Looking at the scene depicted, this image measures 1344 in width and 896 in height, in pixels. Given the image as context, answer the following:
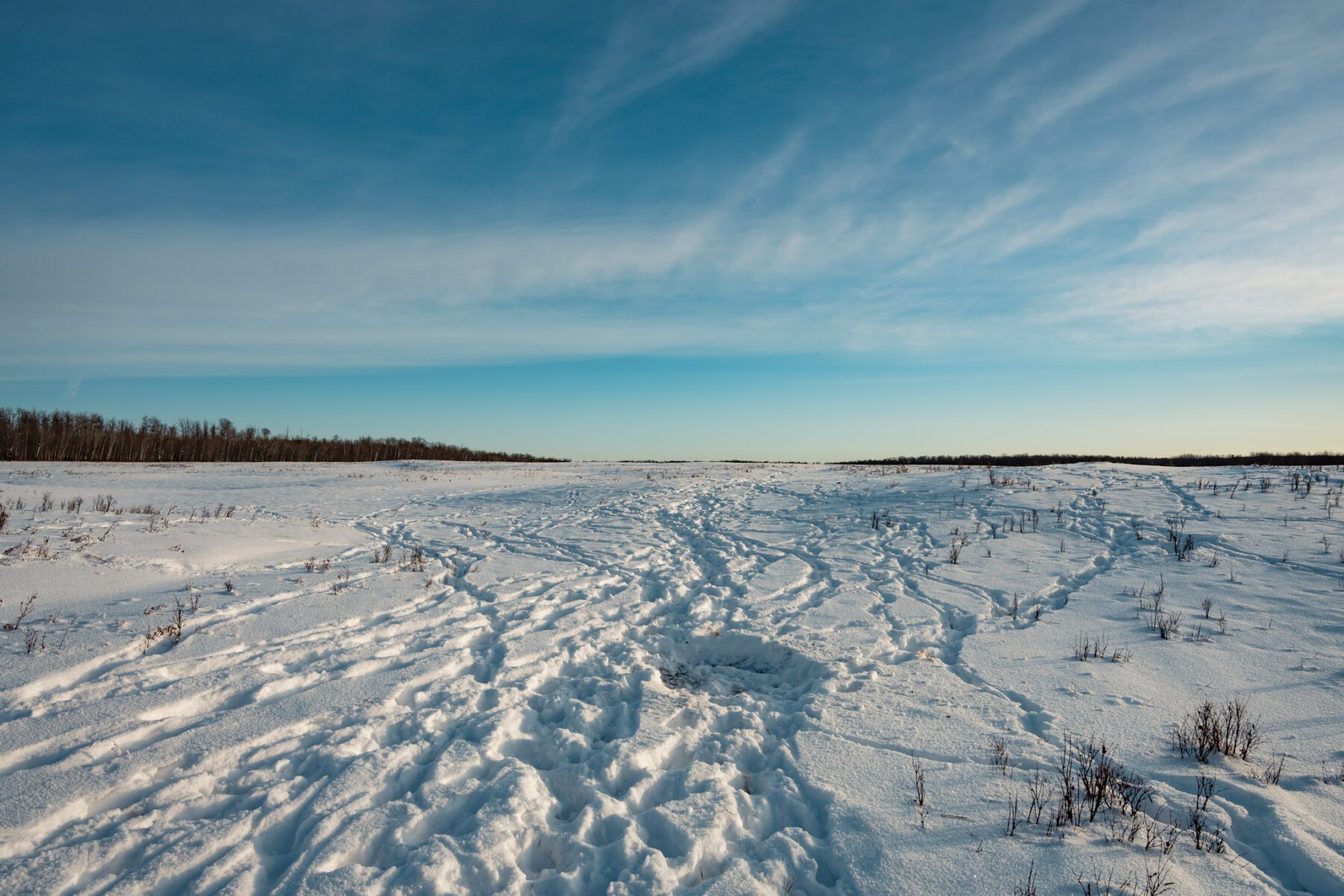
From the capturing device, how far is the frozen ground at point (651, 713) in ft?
11.1

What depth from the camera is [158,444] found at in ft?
164

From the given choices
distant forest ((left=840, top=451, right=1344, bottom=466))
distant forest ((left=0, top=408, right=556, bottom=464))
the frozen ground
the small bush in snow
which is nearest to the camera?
the frozen ground

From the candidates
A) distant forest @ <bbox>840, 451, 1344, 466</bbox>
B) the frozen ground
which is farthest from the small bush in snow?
distant forest @ <bbox>840, 451, 1344, 466</bbox>

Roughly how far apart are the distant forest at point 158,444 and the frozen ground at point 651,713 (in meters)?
46.8

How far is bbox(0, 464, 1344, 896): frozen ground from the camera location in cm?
338

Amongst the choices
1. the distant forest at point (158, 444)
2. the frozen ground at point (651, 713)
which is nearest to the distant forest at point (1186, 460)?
the frozen ground at point (651, 713)

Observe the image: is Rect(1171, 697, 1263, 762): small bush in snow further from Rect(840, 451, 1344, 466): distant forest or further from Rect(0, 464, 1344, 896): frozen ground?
Rect(840, 451, 1344, 466): distant forest

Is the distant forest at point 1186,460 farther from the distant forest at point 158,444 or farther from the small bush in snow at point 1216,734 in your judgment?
the distant forest at point 158,444

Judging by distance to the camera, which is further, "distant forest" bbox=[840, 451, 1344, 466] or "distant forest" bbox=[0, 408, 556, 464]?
"distant forest" bbox=[0, 408, 556, 464]

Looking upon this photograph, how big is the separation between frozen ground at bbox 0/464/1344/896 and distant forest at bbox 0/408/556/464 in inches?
1843

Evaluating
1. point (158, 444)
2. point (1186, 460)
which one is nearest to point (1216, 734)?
point (1186, 460)

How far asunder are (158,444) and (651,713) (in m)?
60.6

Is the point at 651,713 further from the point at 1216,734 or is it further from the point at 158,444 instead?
the point at 158,444

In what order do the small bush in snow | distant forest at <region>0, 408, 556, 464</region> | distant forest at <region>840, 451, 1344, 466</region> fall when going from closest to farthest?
1. the small bush in snow
2. distant forest at <region>840, 451, 1344, 466</region>
3. distant forest at <region>0, 408, 556, 464</region>
